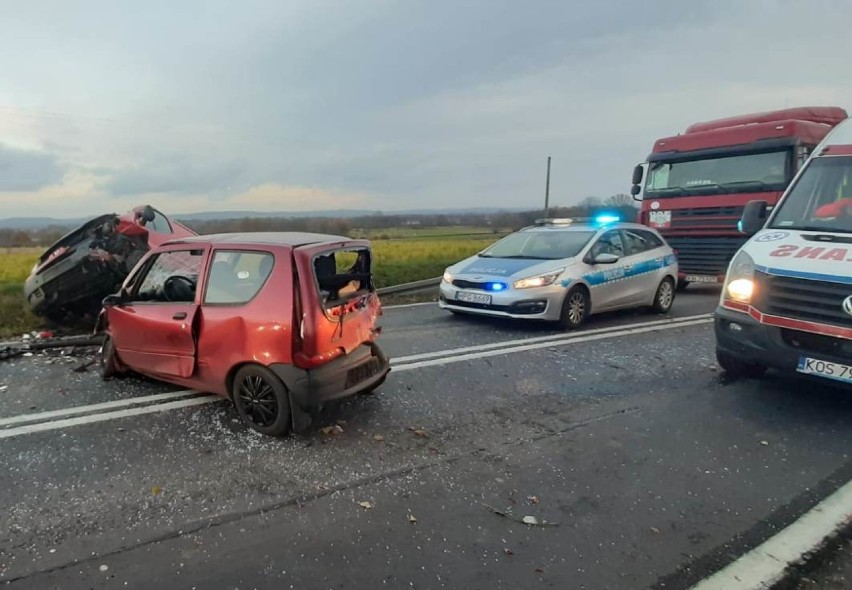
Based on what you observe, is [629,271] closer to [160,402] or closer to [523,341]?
[523,341]

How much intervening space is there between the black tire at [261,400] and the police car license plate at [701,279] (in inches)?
404

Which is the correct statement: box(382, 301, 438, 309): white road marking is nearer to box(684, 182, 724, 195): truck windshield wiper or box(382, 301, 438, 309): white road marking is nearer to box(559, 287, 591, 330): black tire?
box(559, 287, 591, 330): black tire

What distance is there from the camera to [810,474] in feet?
12.2

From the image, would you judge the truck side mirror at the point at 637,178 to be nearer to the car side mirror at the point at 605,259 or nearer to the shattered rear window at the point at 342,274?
the car side mirror at the point at 605,259

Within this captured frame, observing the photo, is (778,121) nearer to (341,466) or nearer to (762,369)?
(762,369)

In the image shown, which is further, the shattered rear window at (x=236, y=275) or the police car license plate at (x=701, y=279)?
the police car license plate at (x=701, y=279)

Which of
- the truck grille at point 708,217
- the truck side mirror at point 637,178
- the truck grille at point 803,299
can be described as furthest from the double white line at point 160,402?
the truck side mirror at point 637,178

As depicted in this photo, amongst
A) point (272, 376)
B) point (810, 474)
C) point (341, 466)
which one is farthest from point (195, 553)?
point (810, 474)

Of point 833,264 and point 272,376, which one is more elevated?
point 833,264

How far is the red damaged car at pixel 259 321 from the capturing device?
13.4ft

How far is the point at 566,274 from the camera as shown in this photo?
7996 millimetres

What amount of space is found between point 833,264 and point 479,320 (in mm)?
4858

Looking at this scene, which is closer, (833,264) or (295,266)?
(295,266)

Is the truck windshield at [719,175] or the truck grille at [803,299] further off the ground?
the truck windshield at [719,175]
